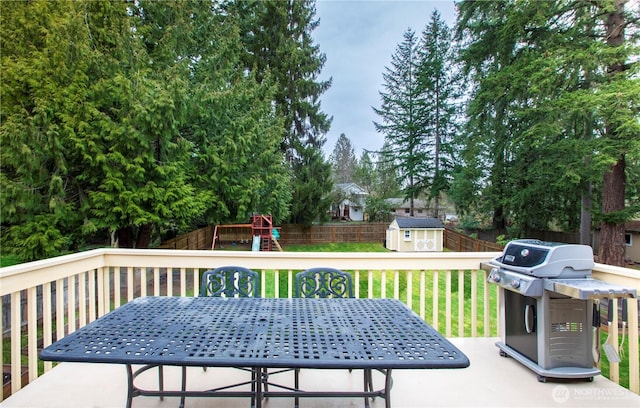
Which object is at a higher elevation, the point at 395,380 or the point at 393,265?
the point at 393,265

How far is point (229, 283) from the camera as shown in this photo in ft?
7.81

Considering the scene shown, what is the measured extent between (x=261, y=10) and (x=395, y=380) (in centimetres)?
1380

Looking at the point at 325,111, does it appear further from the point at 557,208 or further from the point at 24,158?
the point at 24,158

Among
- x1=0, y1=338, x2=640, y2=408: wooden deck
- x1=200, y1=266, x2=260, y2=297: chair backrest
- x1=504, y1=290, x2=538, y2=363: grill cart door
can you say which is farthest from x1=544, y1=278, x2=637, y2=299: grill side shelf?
x1=200, y1=266, x2=260, y2=297: chair backrest

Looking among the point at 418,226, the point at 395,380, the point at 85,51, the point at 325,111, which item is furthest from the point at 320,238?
the point at 395,380

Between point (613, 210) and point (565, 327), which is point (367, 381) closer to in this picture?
point (565, 327)

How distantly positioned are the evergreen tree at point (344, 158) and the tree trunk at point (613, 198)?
86.4ft

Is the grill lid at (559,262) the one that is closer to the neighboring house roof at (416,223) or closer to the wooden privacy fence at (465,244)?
the wooden privacy fence at (465,244)

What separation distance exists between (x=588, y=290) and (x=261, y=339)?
1849 millimetres

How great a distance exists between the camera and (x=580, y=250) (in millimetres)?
2129

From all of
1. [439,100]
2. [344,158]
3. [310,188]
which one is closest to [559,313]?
[310,188]

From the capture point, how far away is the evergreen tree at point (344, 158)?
34.6 metres

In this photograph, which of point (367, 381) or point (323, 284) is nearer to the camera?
point (367, 381)

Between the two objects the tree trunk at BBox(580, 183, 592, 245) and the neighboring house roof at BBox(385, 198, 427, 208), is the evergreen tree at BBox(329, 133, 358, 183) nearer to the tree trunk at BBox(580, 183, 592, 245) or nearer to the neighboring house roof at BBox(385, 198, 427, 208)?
the neighboring house roof at BBox(385, 198, 427, 208)
